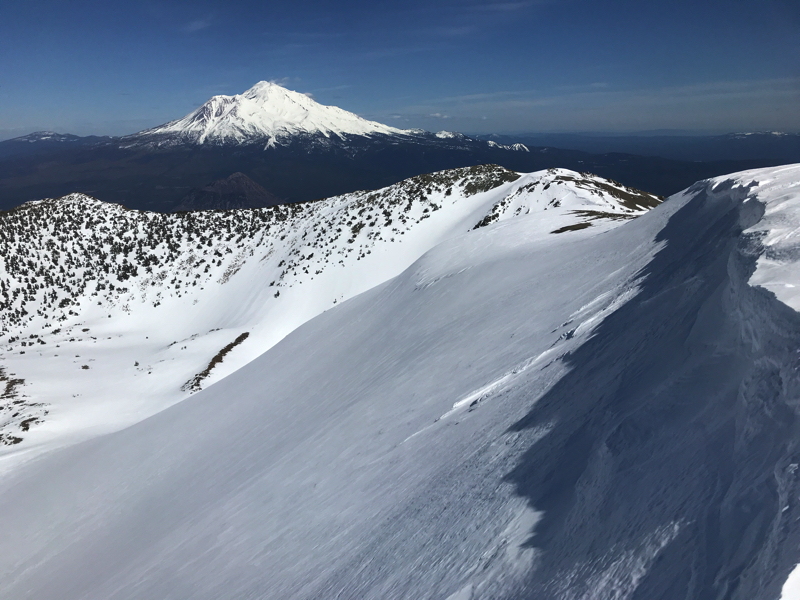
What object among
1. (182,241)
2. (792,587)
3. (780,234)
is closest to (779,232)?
(780,234)

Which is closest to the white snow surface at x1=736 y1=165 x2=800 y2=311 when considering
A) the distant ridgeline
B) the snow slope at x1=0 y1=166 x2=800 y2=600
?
the snow slope at x1=0 y1=166 x2=800 y2=600

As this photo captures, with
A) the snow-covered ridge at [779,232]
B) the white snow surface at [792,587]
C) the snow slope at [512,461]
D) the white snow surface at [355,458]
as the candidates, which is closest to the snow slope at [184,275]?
the white snow surface at [355,458]

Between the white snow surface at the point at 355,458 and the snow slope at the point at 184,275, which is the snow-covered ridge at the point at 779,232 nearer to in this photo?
the white snow surface at the point at 355,458

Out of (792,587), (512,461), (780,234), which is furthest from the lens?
(512,461)

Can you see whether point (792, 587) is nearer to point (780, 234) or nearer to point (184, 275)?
point (780, 234)

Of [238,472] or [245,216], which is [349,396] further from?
[245,216]

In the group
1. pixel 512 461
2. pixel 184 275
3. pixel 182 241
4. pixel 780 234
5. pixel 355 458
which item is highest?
pixel 780 234
